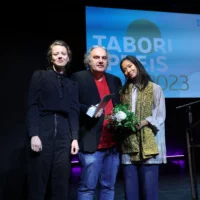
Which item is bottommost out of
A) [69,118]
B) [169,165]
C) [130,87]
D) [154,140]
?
[169,165]

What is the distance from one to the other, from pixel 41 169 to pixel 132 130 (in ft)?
2.20

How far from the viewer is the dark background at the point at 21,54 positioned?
2865 mm

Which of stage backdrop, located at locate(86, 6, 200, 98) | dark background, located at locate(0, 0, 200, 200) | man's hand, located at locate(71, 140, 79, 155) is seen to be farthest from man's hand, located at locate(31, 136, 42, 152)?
stage backdrop, located at locate(86, 6, 200, 98)

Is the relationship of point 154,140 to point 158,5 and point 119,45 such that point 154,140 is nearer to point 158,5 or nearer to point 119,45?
point 119,45

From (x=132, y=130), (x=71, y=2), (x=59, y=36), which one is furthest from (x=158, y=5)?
(x=132, y=130)

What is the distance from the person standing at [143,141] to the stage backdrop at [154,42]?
1.43 metres

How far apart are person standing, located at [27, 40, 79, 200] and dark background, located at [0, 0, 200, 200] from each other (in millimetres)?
1214

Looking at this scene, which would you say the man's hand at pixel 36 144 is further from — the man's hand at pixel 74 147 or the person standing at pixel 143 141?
the person standing at pixel 143 141

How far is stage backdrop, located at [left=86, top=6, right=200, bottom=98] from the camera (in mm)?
3451

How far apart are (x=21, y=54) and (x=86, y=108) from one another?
1463 millimetres

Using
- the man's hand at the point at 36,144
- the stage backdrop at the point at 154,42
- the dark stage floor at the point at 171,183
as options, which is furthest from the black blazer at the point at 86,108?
the stage backdrop at the point at 154,42

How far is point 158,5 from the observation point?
379 centimetres

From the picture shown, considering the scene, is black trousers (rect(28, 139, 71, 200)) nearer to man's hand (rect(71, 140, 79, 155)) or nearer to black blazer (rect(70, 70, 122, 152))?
man's hand (rect(71, 140, 79, 155))

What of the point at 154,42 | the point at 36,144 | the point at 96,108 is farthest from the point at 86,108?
the point at 154,42
